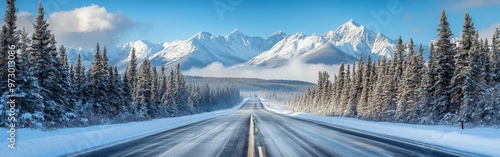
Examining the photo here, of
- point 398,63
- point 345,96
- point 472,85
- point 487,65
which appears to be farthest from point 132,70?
point 487,65

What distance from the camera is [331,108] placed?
72.9 meters

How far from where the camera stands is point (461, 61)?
30.3 meters

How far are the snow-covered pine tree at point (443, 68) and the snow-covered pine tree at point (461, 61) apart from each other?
1.06 metres

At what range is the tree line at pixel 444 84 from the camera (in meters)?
27.3

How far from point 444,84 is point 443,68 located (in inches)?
56.9

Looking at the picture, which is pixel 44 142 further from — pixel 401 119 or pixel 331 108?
pixel 331 108

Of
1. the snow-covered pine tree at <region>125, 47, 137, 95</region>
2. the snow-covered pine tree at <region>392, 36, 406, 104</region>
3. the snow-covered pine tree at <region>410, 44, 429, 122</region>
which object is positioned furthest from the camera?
the snow-covered pine tree at <region>125, 47, 137, 95</region>

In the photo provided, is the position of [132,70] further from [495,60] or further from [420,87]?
[495,60]

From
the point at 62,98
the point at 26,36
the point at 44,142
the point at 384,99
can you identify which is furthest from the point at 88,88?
the point at 384,99

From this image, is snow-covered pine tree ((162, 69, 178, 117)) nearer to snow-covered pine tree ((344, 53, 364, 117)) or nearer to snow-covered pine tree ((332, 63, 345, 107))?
snow-covered pine tree ((344, 53, 364, 117))

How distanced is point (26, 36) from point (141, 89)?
25091 millimetres

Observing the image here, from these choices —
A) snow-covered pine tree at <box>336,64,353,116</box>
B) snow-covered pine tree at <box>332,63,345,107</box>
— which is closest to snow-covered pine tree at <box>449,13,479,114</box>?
snow-covered pine tree at <box>336,64,353,116</box>

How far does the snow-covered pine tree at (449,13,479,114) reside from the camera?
30.2 metres

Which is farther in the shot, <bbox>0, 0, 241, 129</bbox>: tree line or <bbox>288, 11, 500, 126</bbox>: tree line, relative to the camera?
<bbox>288, 11, 500, 126</bbox>: tree line
